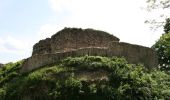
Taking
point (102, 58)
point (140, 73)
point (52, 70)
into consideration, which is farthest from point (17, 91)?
point (140, 73)

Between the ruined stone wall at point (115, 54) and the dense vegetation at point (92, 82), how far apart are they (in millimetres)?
458

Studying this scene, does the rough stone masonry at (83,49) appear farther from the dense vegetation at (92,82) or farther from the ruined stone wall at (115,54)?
the dense vegetation at (92,82)

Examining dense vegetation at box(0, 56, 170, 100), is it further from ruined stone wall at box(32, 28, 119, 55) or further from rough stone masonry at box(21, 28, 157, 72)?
ruined stone wall at box(32, 28, 119, 55)

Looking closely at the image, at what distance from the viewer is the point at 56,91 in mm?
18219

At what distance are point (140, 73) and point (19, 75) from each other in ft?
21.7

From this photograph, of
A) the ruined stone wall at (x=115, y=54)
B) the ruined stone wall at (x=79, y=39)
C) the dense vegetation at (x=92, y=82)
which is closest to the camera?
the dense vegetation at (x=92, y=82)

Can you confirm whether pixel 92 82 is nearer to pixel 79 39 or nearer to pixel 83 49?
pixel 83 49

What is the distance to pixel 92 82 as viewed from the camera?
18.1 m

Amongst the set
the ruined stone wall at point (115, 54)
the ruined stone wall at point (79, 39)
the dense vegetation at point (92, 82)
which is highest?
the ruined stone wall at point (79, 39)

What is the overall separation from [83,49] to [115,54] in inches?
57.7

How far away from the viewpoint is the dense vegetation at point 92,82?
17734 millimetres

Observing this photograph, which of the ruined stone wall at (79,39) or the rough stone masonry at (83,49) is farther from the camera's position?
the ruined stone wall at (79,39)

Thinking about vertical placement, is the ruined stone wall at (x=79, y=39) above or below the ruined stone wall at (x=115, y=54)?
above

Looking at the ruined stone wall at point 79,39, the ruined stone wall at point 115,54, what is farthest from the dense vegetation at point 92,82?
the ruined stone wall at point 79,39
